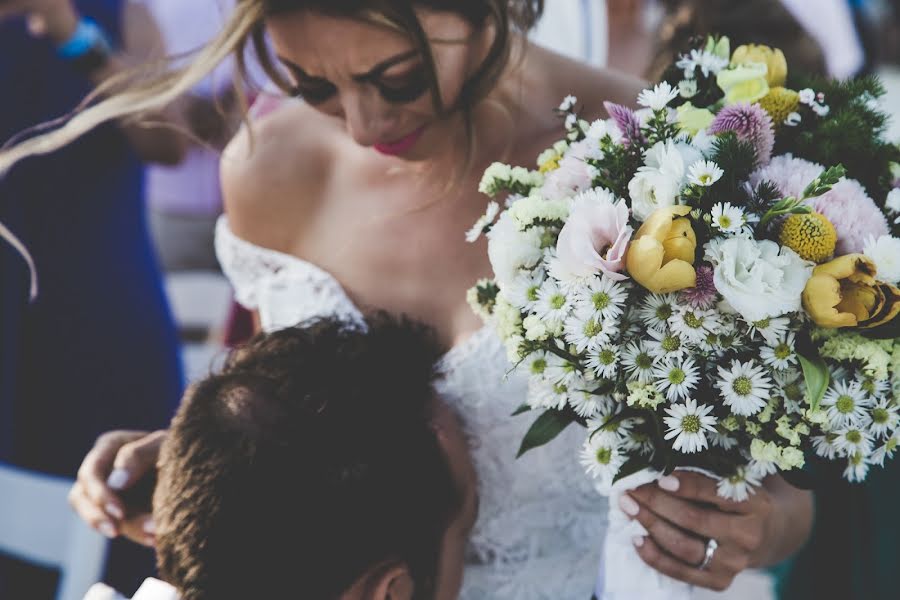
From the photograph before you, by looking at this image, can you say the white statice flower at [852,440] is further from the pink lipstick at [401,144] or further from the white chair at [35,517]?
the white chair at [35,517]

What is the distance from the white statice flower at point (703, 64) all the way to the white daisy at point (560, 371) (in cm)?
51

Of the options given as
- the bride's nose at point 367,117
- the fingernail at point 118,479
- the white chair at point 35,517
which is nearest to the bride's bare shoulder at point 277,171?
the bride's nose at point 367,117

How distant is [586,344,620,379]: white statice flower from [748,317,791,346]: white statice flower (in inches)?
7.0

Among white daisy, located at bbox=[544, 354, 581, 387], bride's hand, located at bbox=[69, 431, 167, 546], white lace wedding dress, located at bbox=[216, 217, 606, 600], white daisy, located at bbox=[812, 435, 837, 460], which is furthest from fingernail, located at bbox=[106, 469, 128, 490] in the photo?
white daisy, located at bbox=[812, 435, 837, 460]

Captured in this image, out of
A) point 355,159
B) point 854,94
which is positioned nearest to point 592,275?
point 854,94

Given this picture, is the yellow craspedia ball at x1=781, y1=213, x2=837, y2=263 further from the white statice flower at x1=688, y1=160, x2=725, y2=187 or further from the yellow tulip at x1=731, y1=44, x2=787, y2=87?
the yellow tulip at x1=731, y1=44, x2=787, y2=87

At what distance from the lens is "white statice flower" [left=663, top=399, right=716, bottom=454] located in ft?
3.93

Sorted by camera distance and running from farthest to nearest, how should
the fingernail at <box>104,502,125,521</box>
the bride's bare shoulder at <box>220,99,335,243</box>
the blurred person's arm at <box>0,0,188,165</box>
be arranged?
the blurred person's arm at <box>0,0,188,165</box> < the bride's bare shoulder at <box>220,99,335,243</box> < the fingernail at <box>104,502,125,521</box>

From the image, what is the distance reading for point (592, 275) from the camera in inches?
47.0

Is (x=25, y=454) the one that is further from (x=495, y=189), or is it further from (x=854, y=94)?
(x=854, y=94)

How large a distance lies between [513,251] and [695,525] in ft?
1.77

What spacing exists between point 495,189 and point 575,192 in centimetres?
15

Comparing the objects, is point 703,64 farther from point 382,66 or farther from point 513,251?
point 382,66

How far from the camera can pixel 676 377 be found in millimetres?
1183
